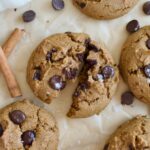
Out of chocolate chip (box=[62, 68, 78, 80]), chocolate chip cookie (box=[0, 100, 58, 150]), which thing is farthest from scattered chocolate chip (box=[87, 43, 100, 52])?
chocolate chip cookie (box=[0, 100, 58, 150])

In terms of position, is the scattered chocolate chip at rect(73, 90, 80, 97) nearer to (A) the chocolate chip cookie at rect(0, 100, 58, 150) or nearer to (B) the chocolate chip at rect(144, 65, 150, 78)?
(A) the chocolate chip cookie at rect(0, 100, 58, 150)

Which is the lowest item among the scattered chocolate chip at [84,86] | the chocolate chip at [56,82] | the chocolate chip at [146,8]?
the scattered chocolate chip at [84,86]

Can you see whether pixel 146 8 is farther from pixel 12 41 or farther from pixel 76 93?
pixel 12 41

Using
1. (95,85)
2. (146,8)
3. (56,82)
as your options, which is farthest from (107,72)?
(146,8)

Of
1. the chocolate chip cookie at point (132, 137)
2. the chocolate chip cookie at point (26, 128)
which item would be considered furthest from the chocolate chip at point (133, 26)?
the chocolate chip cookie at point (26, 128)

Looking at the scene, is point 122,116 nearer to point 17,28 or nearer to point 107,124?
point 107,124

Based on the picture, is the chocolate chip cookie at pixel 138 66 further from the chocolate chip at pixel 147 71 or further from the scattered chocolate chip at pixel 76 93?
the scattered chocolate chip at pixel 76 93
